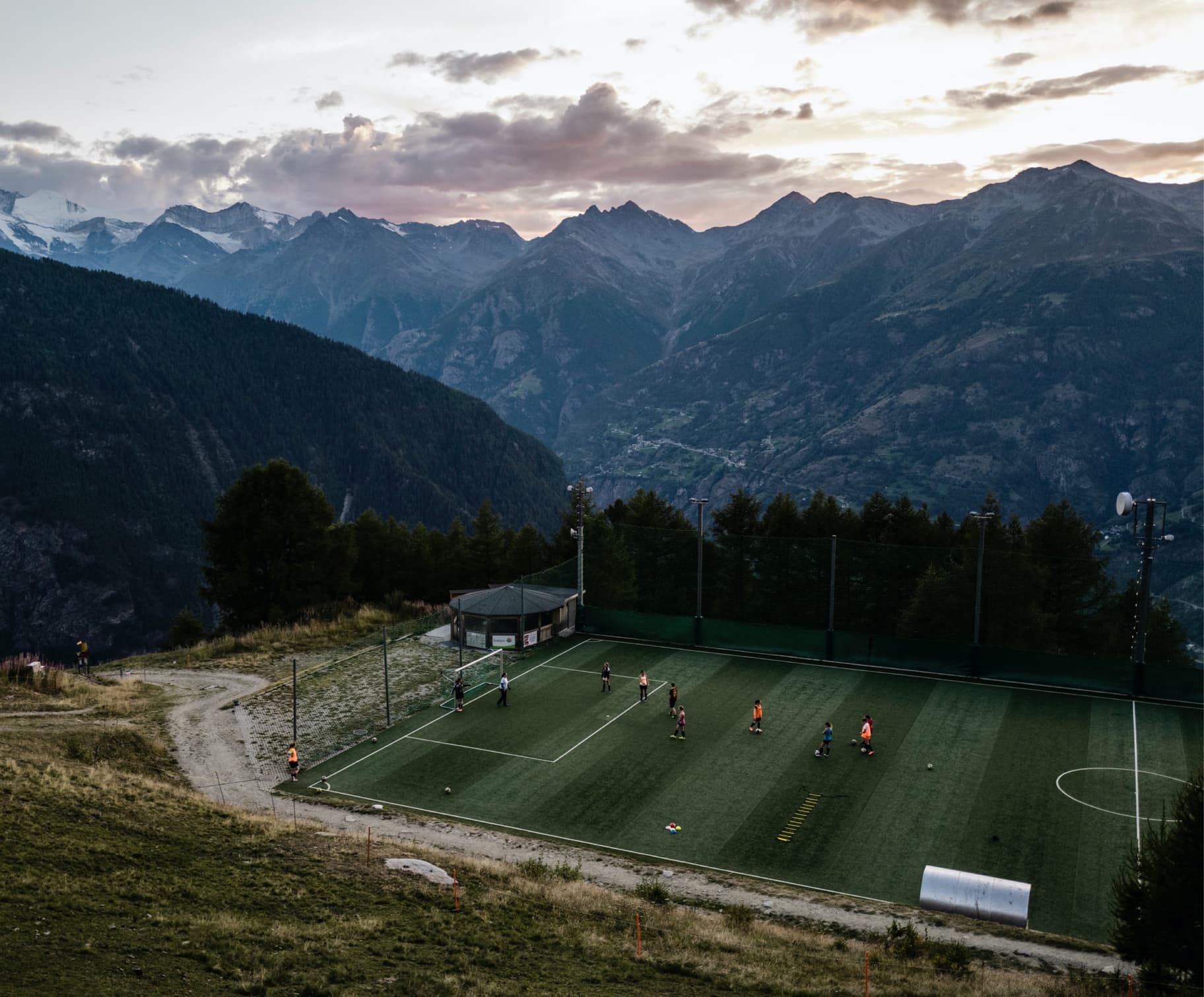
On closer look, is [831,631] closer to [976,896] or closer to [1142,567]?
[1142,567]

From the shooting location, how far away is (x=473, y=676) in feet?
162

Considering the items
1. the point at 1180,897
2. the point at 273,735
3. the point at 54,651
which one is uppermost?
the point at 1180,897

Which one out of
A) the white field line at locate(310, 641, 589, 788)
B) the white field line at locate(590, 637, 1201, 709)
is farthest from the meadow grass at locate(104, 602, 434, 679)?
the white field line at locate(590, 637, 1201, 709)

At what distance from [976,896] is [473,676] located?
2742 centimetres

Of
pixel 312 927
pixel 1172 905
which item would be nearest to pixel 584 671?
pixel 312 927

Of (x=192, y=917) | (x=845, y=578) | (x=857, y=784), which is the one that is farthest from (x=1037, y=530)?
(x=192, y=917)

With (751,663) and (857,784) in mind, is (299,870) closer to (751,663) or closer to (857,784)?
(857,784)

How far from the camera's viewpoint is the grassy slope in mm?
18781

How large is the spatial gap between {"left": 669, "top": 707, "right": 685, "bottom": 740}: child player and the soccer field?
451 millimetres

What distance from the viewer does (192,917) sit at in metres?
21.1

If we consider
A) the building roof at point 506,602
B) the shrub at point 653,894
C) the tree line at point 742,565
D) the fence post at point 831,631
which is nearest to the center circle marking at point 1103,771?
the tree line at point 742,565

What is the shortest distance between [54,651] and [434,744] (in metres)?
164

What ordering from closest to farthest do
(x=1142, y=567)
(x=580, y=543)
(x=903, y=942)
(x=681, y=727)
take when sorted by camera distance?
(x=903, y=942)
(x=681, y=727)
(x=1142, y=567)
(x=580, y=543)

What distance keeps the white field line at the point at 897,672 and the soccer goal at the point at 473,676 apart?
854cm
